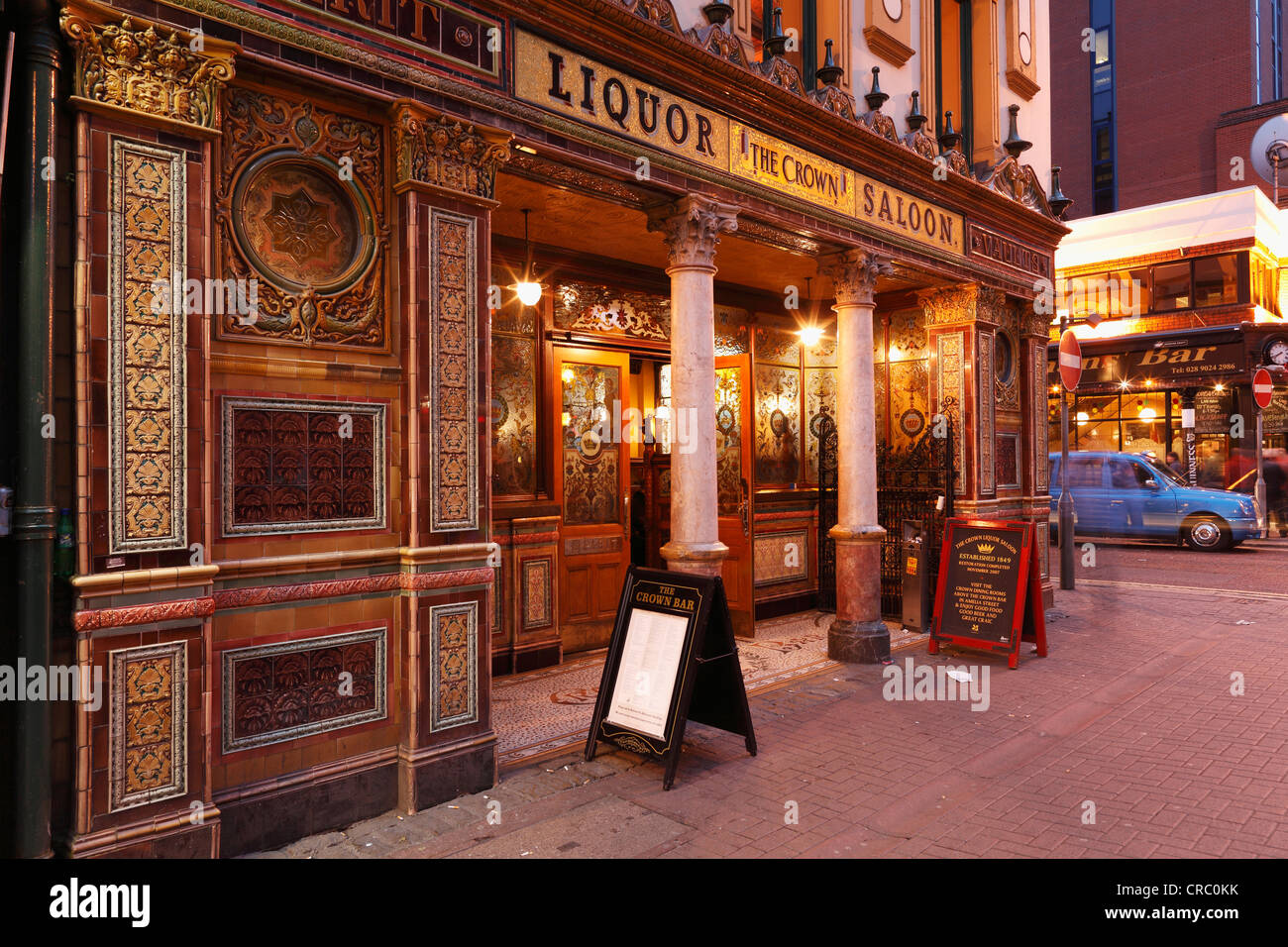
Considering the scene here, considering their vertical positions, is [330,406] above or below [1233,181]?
below

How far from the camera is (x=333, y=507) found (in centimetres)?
445

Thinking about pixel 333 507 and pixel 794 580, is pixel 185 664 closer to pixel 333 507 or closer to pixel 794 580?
pixel 333 507

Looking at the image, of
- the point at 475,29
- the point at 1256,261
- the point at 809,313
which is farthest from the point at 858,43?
the point at 1256,261

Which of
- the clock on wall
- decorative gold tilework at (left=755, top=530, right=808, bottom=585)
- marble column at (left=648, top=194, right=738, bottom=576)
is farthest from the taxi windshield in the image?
marble column at (left=648, top=194, right=738, bottom=576)

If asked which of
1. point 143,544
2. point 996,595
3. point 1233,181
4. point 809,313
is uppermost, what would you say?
point 1233,181

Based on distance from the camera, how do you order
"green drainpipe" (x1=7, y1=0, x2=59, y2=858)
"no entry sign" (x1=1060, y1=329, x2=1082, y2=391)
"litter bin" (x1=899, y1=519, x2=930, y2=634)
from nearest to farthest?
"green drainpipe" (x1=7, y1=0, x2=59, y2=858)
"litter bin" (x1=899, y1=519, x2=930, y2=634)
"no entry sign" (x1=1060, y1=329, x2=1082, y2=391)

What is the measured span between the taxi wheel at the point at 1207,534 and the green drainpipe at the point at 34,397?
1920 cm

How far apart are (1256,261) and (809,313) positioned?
19419 mm

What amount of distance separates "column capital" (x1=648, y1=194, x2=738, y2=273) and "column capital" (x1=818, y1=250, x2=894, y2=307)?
196 cm

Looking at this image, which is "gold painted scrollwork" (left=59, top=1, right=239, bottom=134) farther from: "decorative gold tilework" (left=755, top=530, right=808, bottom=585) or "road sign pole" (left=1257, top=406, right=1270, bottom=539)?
"road sign pole" (left=1257, top=406, right=1270, bottom=539)

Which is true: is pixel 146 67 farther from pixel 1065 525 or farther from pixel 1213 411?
pixel 1213 411

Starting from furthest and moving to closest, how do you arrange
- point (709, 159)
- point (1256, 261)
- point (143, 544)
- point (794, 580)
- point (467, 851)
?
point (1256, 261) < point (794, 580) < point (709, 159) < point (467, 851) < point (143, 544)

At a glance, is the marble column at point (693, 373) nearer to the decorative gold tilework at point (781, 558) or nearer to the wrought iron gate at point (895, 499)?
the decorative gold tilework at point (781, 558)

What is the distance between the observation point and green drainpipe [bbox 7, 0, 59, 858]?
3.40m
